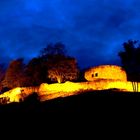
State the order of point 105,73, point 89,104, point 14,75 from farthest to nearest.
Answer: point 14,75 < point 105,73 < point 89,104

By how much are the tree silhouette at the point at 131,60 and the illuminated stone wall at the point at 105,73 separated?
14.5 m

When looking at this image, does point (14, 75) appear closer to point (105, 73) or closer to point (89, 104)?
point (105, 73)

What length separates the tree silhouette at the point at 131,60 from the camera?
78.0 meters

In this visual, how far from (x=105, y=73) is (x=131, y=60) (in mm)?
20238

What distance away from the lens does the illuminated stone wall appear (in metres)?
62.0

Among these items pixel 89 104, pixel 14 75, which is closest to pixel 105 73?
pixel 89 104

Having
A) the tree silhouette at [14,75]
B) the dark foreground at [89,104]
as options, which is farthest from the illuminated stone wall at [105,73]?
the tree silhouette at [14,75]

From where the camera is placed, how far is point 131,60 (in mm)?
80750

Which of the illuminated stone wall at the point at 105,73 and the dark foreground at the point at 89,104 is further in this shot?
the illuminated stone wall at the point at 105,73

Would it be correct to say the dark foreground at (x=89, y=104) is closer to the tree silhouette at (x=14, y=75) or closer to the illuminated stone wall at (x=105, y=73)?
the illuminated stone wall at (x=105, y=73)

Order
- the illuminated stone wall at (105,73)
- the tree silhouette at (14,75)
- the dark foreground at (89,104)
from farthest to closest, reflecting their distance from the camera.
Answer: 1. the tree silhouette at (14,75)
2. the illuminated stone wall at (105,73)
3. the dark foreground at (89,104)

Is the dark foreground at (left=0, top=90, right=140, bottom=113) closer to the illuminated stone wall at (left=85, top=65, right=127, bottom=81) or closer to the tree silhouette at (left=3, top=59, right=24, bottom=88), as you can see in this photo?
the illuminated stone wall at (left=85, top=65, right=127, bottom=81)

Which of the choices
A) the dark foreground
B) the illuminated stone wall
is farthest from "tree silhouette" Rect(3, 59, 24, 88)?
the dark foreground

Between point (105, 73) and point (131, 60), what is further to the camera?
point (131, 60)
